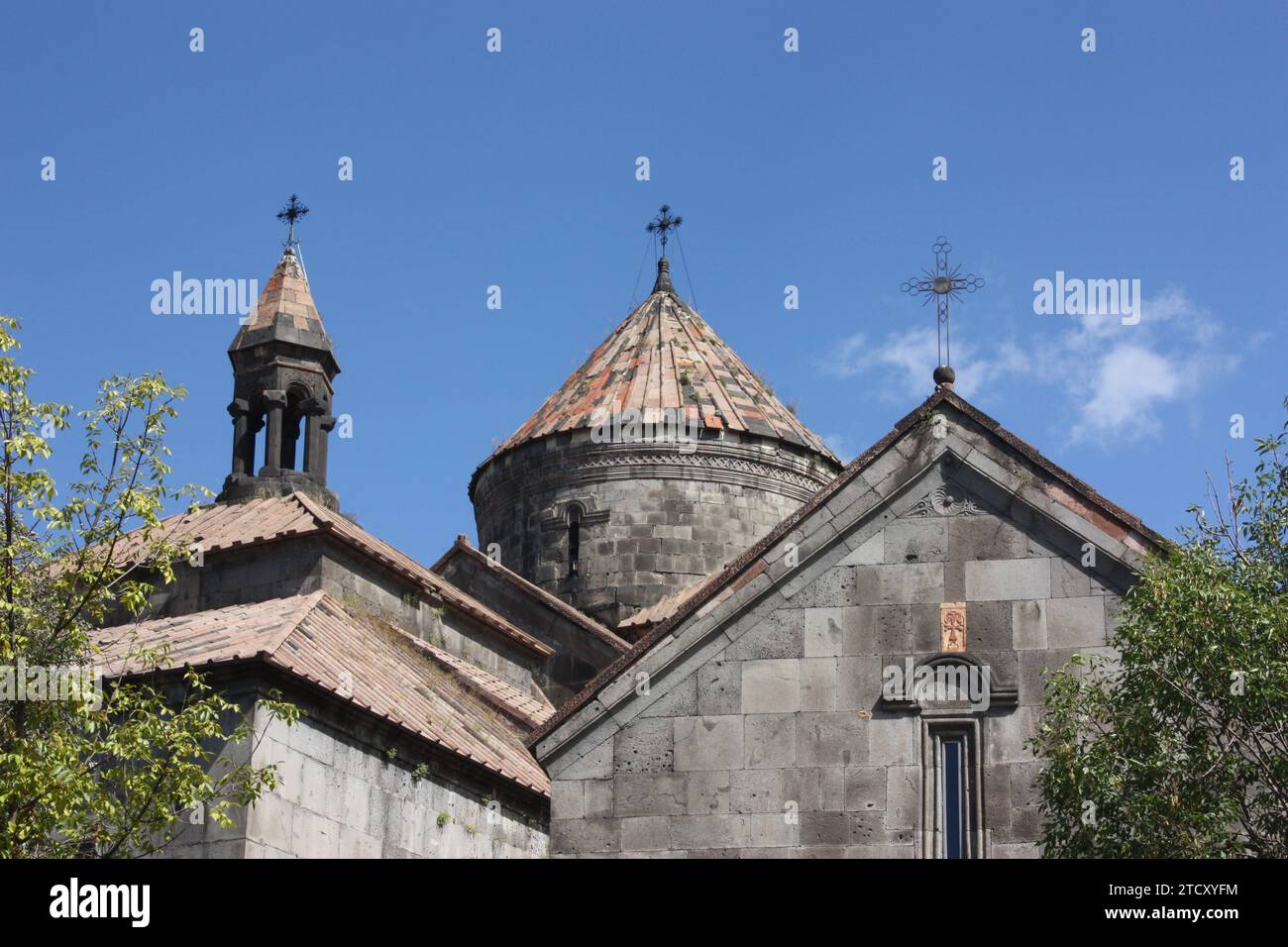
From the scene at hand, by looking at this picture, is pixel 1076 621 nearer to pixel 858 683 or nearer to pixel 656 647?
pixel 858 683

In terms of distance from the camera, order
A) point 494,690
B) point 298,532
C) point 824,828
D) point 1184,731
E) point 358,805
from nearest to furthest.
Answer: point 1184,731
point 824,828
point 358,805
point 298,532
point 494,690

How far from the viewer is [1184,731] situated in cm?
1195

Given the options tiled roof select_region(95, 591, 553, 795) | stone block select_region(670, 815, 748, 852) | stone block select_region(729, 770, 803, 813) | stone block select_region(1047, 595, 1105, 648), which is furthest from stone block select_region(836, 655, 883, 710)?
tiled roof select_region(95, 591, 553, 795)

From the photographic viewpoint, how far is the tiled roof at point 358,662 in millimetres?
18141

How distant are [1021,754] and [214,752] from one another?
6996mm

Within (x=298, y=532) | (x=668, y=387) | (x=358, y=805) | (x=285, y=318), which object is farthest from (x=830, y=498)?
(x=668, y=387)

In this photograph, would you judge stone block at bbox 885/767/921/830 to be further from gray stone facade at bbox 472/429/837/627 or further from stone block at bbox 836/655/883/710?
gray stone facade at bbox 472/429/837/627

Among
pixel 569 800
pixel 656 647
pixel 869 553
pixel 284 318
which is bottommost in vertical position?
pixel 569 800

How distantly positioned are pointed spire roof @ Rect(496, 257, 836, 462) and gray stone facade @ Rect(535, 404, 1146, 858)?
562 inches

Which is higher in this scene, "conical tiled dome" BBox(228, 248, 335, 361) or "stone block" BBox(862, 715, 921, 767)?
"conical tiled dome" BBox(228, 248, 335, 361)

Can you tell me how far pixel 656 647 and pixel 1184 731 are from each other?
13.4ft

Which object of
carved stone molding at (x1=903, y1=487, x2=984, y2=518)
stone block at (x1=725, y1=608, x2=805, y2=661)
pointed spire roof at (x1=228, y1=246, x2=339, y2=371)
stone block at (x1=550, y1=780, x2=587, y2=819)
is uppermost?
pointed spire roof at (x1=228, y1=246, x2=339, y2=371)

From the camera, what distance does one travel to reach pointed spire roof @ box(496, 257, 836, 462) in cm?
2895

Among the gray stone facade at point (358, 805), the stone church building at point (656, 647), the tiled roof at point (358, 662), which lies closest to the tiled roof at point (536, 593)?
the stone church building at point (656, 647)
